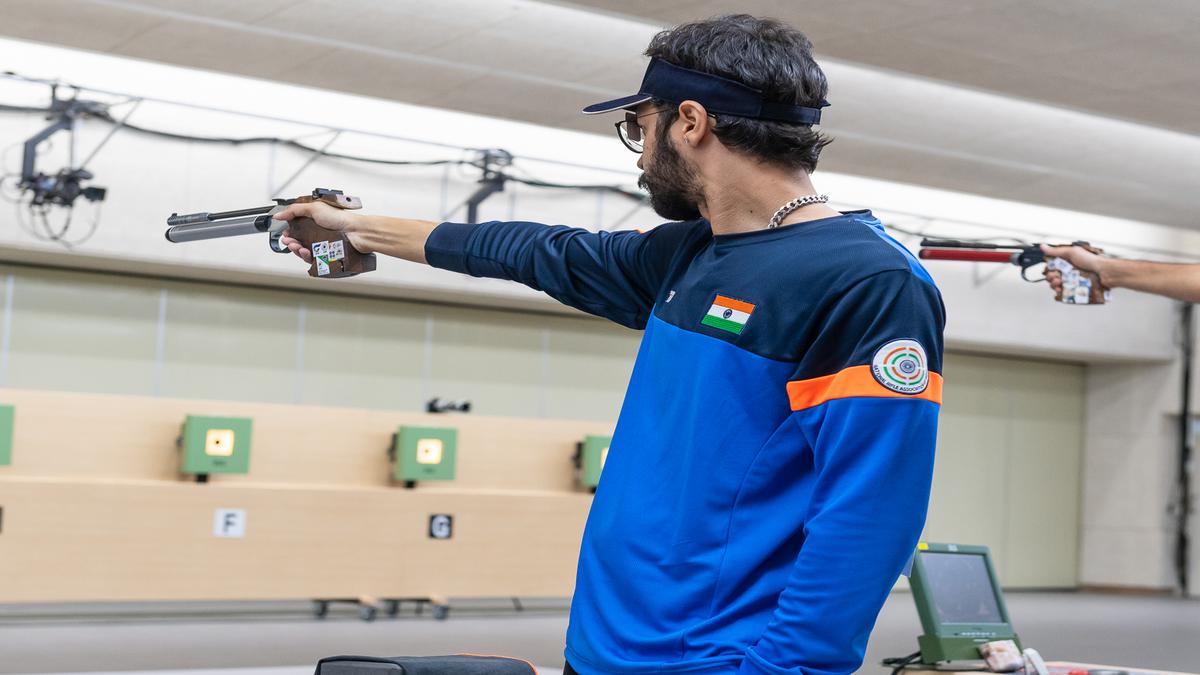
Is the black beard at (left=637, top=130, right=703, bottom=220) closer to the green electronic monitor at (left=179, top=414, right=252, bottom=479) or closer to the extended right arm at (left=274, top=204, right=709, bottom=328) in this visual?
the extended right arm at (left=274, top=204, right=709, bottom=328)

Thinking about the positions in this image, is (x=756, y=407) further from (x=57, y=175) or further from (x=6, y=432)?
(x=57, y=175)

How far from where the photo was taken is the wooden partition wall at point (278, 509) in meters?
7.09

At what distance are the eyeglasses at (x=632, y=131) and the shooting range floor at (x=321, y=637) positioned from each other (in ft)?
11.8

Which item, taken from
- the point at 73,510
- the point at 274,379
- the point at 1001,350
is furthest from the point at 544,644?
the point at 1001,350

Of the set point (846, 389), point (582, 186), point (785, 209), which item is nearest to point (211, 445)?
point (582, 186)

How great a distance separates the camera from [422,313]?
10.3 meters

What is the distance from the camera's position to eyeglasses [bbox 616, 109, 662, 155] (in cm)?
144

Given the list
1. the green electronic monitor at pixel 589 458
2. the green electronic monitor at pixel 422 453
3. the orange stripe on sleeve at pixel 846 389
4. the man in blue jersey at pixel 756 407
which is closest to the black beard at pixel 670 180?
the man in blue jersey at pixel 756 407

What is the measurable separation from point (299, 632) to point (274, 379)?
2.61 meters

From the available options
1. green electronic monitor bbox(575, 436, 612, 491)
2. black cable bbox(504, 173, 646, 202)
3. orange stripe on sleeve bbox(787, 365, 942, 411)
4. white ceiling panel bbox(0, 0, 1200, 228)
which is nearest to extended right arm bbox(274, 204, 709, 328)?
orange stripe on sleeve bbox(787, 365, 942, 411)

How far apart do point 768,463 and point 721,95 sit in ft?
1.24

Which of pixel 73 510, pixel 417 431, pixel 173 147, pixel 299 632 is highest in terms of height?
pixel 173 147

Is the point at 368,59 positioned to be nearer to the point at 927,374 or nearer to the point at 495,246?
the point at 495,246

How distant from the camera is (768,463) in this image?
4.12 ft
